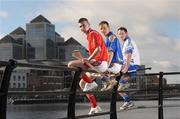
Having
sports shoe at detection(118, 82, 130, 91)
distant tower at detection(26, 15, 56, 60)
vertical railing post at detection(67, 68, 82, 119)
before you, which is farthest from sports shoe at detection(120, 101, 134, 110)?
distant tower at detection(26, 15, 56, 60)

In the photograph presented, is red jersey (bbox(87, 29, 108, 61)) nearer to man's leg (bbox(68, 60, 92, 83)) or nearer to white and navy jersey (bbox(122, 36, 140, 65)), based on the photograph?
man's leg (bbox(68, 60, 92, 83))

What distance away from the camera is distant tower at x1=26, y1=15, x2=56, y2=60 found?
181m

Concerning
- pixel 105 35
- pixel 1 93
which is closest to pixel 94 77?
pixel 105 35

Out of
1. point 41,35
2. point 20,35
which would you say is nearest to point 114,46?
point 20,35

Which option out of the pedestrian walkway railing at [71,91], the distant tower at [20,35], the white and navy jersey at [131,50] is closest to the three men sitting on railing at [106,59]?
the white and navy jersey at [131,50]

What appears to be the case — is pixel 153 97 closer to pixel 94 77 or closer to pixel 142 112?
pixel 142 112

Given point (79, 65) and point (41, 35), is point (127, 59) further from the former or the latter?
point (41, 35)

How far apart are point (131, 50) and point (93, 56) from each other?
1416mm

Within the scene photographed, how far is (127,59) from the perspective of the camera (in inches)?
342

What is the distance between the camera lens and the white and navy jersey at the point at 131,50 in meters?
8.88

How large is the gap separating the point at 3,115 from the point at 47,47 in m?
181

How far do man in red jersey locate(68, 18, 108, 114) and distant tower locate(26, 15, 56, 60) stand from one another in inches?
6655

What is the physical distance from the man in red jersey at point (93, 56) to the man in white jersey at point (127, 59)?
2.38 ft

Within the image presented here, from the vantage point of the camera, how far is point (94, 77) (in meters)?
7.82
